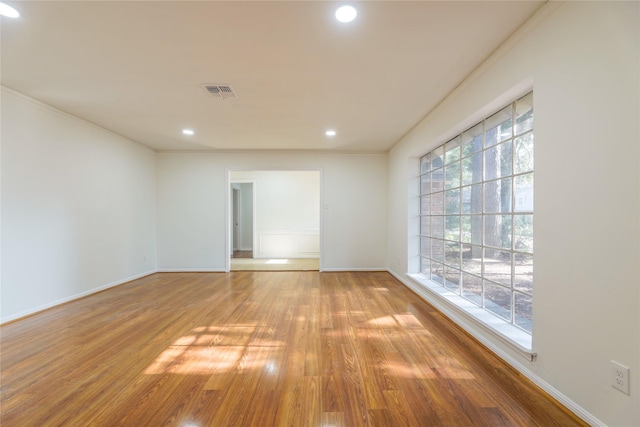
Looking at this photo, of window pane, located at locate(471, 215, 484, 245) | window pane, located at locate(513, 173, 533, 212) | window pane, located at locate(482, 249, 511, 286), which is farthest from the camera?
window pane, located at locate(471, 215, 484, 245)

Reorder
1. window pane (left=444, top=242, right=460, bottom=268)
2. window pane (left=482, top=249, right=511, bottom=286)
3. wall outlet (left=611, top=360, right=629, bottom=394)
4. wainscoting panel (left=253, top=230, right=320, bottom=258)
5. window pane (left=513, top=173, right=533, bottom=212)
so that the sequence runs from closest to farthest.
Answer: wall outlet (left=611, top=360, right=629, bottom=394), window pane (left=513, top=173, right=533, bottom=212), window pane (left=482, top=249, right=511, bottom=286), window pane (left=444, top=242, right=460, bottom=268), wainscoting panel (left=253, top=230, right=320, bottom=258)

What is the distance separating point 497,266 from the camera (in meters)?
2.51

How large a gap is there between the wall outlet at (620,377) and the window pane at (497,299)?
3.49 feet

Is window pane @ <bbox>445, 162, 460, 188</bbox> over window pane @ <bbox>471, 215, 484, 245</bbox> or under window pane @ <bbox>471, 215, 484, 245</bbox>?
over

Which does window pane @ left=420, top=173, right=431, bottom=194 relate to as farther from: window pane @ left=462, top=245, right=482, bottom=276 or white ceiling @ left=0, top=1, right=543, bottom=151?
window pane @ left=462, top=245, right=482, bottom=276

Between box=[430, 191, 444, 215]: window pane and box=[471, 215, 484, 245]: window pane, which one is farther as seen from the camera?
box=[430, 191, 444, 215]: window pane

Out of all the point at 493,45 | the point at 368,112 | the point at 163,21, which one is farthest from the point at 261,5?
the point at 368,112

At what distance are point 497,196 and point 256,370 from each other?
258 cm

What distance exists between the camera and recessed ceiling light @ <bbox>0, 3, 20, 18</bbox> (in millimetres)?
1796

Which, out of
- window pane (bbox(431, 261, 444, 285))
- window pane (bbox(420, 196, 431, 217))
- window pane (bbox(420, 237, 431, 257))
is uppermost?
window pane (bbox(420, 196, 431, 217))

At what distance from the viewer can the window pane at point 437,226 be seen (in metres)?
3.79

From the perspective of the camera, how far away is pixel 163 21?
6.28 feet

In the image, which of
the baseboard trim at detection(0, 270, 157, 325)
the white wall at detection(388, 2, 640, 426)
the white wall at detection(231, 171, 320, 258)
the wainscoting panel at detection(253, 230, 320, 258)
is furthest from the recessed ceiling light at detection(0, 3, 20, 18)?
the wainscoting panel at detection(253, 230, 320, 258)

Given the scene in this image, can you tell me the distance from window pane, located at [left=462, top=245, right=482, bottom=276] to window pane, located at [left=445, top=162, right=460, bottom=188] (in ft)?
2.72
